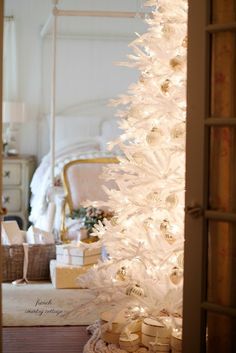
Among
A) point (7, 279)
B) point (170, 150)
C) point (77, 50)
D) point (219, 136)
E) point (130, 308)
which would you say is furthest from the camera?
point (77, 50)

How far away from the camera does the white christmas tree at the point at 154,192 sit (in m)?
2.58

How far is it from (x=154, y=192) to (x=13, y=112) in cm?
391

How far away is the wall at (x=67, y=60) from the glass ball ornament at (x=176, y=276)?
4377 millimetres

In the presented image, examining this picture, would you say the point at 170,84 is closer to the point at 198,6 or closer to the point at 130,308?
the point at 198,6

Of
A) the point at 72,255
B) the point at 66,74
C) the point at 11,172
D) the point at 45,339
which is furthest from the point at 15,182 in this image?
the point at 45,339

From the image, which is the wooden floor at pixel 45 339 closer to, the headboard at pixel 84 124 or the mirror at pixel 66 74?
the mirror at pixel 66 74

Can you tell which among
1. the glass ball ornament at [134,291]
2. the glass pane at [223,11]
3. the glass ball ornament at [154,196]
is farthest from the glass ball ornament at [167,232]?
the glass pane at [223,11]

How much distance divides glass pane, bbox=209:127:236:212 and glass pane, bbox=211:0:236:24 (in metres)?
0.38

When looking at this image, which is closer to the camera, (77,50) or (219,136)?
(219,136)

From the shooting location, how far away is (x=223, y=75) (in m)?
2.04

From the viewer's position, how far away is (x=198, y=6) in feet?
6.77

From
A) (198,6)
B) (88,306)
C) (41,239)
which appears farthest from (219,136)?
(41,239)

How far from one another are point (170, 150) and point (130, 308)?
0.79 meters

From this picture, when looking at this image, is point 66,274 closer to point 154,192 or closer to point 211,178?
point 154,192
